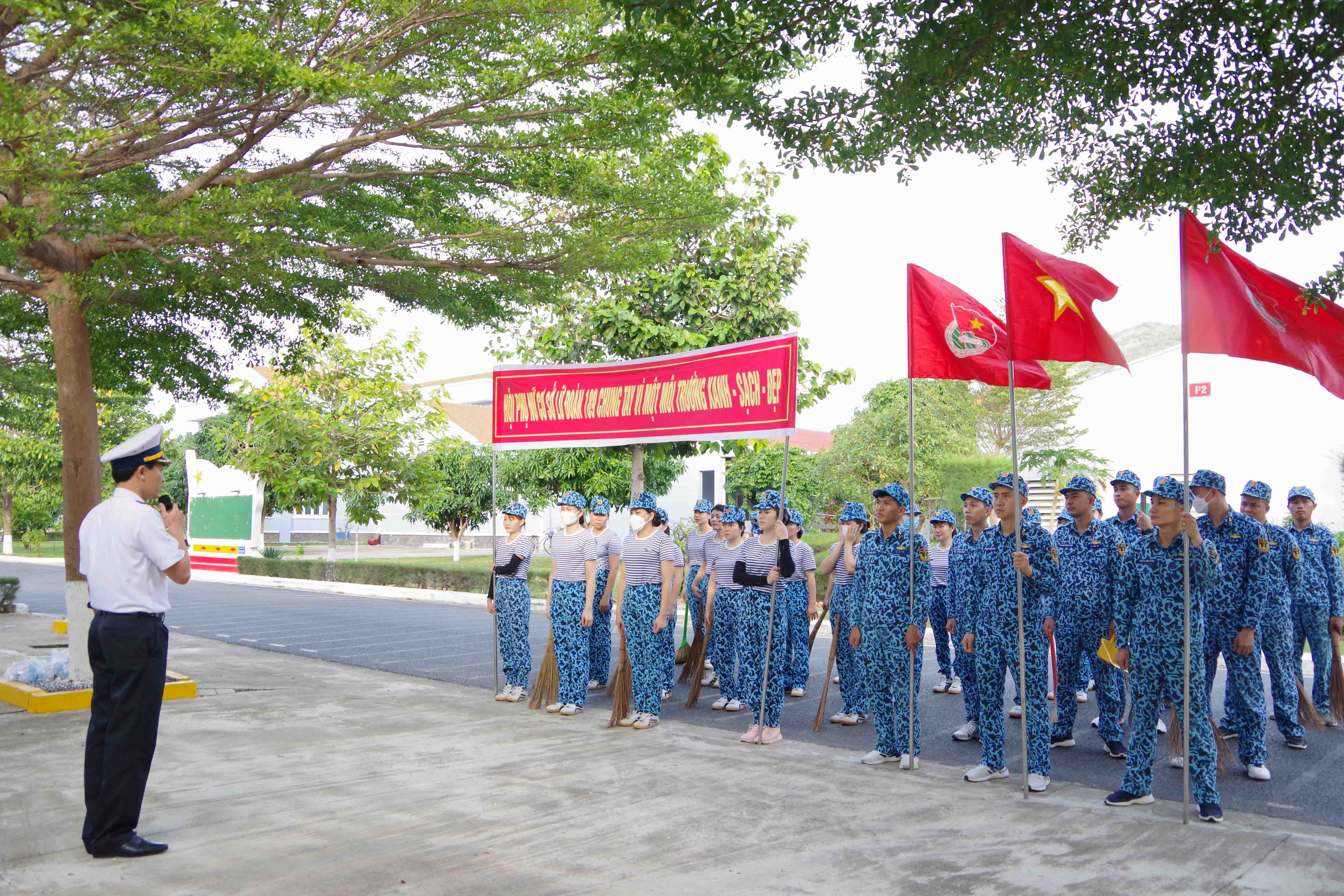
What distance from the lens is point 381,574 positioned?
25719 mm

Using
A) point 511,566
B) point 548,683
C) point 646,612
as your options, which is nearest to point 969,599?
point 646,612

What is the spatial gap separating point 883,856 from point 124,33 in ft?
22.0

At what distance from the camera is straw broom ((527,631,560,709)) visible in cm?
914

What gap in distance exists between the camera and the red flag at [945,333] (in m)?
7.21

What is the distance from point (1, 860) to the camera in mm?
4719

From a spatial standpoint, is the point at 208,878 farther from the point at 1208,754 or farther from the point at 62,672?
the point at 62,672

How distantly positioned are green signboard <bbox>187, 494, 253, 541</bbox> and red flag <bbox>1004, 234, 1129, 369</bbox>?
2915cm

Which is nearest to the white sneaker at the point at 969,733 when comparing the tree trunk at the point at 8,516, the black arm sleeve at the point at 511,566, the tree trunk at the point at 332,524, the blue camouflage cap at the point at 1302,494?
the blue camouflage cap at the point at 1302,494

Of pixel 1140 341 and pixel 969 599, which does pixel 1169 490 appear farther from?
pixel 1140 341

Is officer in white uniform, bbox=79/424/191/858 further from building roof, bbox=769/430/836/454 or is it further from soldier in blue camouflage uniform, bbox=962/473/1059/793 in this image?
building roof, bbox=769/430/836/454

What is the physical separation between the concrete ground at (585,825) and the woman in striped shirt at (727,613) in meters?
1.62

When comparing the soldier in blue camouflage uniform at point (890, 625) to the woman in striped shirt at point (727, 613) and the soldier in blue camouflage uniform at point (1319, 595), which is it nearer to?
the woman in striped shirt at point (727, 613)

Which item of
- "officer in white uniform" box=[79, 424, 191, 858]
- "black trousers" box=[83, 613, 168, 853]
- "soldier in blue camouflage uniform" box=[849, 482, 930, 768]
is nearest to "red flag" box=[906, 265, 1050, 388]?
"soldier in blue camouflage uniform" box=[849, 482, 930, 768]

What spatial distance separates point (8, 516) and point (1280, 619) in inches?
1922
